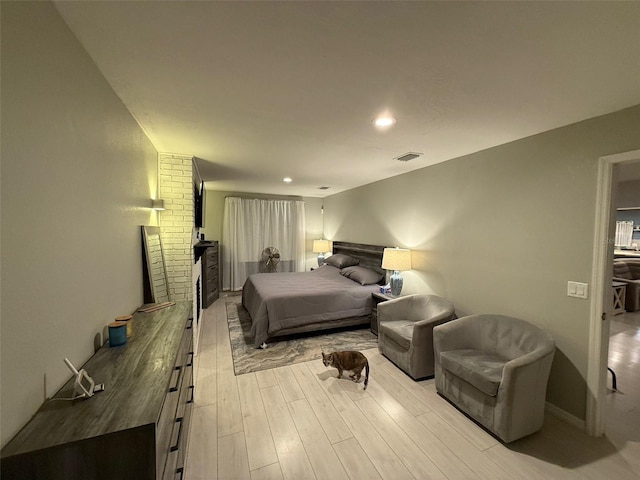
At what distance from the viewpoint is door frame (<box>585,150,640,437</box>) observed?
6.10ft

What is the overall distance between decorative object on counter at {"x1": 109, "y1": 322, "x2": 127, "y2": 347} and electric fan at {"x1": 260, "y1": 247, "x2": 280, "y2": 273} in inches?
182

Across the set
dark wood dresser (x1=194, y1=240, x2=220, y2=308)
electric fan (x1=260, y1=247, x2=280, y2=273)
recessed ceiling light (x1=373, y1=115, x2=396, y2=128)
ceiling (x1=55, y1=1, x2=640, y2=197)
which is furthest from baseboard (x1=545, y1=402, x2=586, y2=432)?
electric fan (x1=260, y1=247, x2=280, y2=273)

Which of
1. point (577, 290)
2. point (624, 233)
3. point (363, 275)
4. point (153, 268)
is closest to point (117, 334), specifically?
point (153, 268)

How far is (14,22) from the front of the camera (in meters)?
0.81

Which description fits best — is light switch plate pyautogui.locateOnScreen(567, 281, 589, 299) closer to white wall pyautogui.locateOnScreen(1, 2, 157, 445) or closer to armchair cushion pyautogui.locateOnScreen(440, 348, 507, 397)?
armchair cushion pyautogui.locateOnScreen(440, 348, 507, 397)

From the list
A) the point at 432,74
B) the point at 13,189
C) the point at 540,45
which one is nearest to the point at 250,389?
the point at 13,189

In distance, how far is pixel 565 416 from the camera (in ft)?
6.85

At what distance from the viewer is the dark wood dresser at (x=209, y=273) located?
478 cm

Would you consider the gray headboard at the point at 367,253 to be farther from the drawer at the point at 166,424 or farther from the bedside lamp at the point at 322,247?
the drawer at the point at 166,424

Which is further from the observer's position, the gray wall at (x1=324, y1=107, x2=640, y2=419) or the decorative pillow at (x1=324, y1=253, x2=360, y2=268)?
the decorative pillow at (x1=324, y1=253, x2=360, y2=268)

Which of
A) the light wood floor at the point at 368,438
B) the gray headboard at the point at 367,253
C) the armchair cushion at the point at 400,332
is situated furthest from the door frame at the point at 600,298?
the gray headboard at the point at 367,253

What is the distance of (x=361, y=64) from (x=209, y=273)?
185 inches

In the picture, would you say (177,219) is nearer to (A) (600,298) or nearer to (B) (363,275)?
(B) (363,275)

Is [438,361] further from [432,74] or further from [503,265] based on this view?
[432,74]
